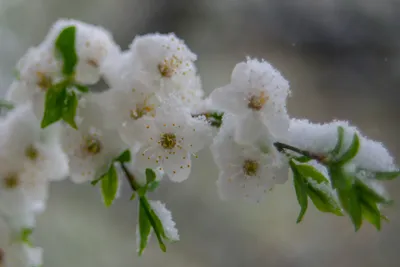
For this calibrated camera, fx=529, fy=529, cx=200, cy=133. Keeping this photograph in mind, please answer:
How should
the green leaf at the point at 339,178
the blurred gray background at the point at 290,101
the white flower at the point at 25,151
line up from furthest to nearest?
the blurred gray background at the point at 290,101 < the white flower at the point at 25,151 < the green leaf at the point at 339,178

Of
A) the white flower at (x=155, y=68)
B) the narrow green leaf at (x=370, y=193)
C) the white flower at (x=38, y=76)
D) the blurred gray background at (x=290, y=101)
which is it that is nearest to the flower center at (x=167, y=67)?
the white flower at (x=155, y=68)

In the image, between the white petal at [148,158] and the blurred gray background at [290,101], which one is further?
the blurred gray background at [290,101]

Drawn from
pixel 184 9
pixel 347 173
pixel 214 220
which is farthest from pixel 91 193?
pixel 347 173

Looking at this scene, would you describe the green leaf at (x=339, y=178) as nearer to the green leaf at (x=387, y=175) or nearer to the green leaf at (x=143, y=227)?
the green leaf at (x=387, y=175)

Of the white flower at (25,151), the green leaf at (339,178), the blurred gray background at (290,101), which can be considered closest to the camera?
the green leaf at (339,178)

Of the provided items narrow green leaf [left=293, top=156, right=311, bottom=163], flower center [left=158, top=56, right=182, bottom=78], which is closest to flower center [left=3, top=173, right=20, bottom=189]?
flower center [left=158, top=56, right=182, bottom=78]

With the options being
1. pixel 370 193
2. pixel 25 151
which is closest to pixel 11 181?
pixel 25 151

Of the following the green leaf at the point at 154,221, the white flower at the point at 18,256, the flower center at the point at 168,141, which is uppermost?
the flower center at the point at 168,141
